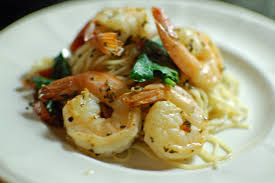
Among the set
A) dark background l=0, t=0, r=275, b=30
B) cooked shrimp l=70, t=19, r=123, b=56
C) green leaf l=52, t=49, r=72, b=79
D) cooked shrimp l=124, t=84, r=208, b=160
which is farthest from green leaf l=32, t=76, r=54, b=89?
dark background l=0, t=0, r=275, b=30

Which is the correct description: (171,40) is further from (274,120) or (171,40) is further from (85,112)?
(274,120)

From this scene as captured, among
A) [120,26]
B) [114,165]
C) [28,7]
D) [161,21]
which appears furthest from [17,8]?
[114,165]

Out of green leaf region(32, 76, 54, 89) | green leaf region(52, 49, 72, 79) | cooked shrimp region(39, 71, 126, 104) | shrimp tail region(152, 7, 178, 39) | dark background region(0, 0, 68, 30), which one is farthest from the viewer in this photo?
dark background region(0, 0, 68, 30)

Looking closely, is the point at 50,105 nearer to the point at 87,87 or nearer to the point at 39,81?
the point at 39,81

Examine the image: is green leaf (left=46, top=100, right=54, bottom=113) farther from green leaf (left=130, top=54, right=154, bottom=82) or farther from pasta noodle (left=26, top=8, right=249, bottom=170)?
green leaf (left=130, top=54, right=154, bottom=82)

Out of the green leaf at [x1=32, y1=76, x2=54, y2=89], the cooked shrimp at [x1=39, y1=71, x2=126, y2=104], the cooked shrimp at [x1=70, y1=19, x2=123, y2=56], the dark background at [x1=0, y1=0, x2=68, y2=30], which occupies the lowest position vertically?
the dark background at [x1=0, y1=0, x2=68, y2=30]

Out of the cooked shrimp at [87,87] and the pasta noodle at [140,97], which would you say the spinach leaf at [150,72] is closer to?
the pasta noodle at [140,97]

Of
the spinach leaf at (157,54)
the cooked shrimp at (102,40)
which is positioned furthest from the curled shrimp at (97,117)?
the spinach leaf at (157,54)
